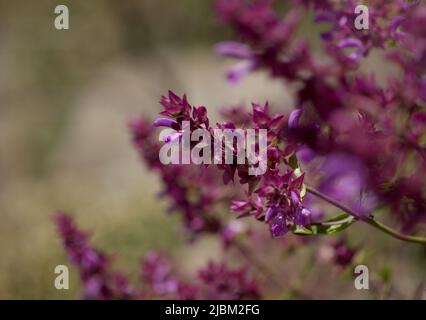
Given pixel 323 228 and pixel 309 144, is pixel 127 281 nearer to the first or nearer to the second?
pixel 323 228

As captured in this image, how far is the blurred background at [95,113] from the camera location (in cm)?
357

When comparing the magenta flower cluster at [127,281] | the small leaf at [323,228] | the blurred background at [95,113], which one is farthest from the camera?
the blurred background at [95,113]

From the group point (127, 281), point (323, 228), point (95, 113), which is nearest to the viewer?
point (323, 228)

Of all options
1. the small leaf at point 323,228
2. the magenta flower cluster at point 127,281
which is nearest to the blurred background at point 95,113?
the magenta flower cluster at point 127,281

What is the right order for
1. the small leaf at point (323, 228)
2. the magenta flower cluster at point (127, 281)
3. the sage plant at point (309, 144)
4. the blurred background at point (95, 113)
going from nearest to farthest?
1. the sage plant at point (309, 144)
2. the small leaf at point (323, 228)
3. the magenta flower cluster at point (127, 281)
4. the blurred background at point (95, 113)

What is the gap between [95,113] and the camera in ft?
21.7

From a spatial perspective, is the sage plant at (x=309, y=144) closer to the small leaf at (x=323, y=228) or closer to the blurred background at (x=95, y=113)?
the small leaf at (x=323, y=228)

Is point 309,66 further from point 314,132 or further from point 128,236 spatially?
point 128,236

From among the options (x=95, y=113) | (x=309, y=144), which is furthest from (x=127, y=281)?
(x=95, y=113)

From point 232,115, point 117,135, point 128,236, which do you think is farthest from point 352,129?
point 117,135

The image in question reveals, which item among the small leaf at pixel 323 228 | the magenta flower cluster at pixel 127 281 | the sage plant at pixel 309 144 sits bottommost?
the magenta flower cluster at pixel 127 281

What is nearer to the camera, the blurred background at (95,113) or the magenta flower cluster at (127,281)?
the magenta flower cluster at (127,281)

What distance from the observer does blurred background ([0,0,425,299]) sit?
357 cm

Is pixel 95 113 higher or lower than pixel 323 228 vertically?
higher
